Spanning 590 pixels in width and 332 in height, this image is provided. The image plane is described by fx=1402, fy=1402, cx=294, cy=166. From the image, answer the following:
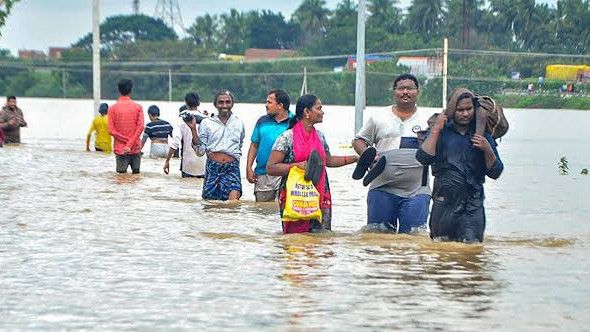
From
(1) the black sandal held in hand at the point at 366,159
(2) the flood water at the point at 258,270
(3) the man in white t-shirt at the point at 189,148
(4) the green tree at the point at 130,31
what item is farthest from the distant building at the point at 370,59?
(1) the black sandal held in hand at the point at 366,159

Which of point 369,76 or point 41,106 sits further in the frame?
point 41,106

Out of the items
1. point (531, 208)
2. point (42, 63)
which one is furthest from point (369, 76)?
point (531, 208)

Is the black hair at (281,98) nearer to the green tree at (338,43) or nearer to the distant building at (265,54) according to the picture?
the green tree at (338,43)

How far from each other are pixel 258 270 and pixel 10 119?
21389 mm

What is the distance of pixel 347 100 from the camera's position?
9162cm

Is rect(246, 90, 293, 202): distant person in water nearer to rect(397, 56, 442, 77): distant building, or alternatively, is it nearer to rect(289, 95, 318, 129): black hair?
Result: rect(289, 95, 318, 129): black hair

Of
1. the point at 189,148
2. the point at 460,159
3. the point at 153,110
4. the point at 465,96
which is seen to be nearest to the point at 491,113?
the point at 465,96

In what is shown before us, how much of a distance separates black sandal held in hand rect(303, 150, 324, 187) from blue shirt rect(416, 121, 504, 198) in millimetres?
890

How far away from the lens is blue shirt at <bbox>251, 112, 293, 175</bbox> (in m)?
13.4

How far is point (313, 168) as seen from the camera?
34.7 feet

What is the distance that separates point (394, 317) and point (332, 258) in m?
2.57

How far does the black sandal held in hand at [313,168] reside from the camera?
10.6 meters

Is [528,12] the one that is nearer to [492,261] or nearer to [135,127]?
[135,127]

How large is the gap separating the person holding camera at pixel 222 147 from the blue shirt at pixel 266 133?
31.8 inches
